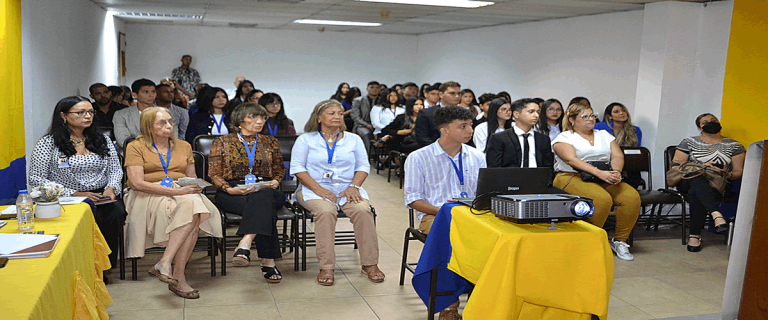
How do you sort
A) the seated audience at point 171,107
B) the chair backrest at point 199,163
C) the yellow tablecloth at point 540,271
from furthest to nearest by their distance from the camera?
the seated audience at point 171,107, the chair backrest at point 199,163, the yellow tablecloth at point 540,271

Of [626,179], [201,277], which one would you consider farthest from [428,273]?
[626,179]

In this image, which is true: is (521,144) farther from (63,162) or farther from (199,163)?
(63,162)

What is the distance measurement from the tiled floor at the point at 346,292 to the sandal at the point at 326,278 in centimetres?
5

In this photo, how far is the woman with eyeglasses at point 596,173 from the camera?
4.84 metres

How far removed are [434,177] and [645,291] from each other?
1.72 m

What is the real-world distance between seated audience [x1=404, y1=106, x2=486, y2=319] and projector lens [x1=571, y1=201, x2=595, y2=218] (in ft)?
3.59

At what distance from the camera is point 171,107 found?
20.0 ft

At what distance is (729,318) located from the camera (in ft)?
4.91

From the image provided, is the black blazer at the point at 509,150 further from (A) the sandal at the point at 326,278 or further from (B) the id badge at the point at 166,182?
(B) the id badge at the point at 166,182

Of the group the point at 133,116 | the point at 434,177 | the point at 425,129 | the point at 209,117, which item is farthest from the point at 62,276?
the point at 425,129

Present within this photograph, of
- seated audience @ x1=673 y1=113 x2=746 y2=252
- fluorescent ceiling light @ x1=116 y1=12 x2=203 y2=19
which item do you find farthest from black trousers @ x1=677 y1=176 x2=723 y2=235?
fluorescent ceiling light @ x1=116 y1=12 x2=203 y2=19

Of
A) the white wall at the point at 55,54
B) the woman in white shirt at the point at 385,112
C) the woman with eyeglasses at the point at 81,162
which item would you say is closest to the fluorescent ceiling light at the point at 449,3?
the woman in white shirt at the point at 385,112

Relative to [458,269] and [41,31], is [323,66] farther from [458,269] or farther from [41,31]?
[458,269]

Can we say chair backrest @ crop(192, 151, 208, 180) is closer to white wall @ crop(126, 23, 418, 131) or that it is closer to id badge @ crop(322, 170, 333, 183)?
id badge @ crop(322, 170, 333, 183)
